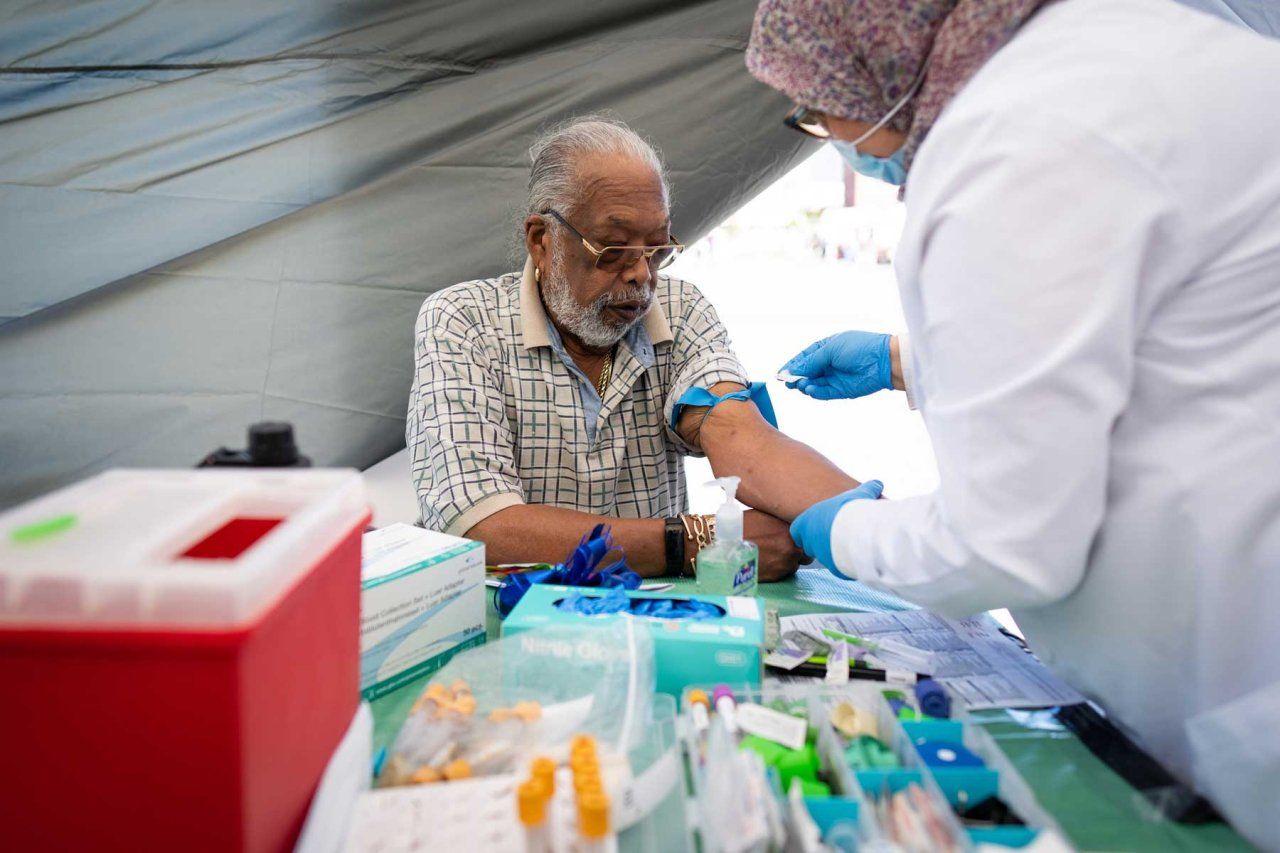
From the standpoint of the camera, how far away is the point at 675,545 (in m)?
1.44

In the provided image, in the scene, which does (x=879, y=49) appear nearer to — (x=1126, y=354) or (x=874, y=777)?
(x=1126, y=354)

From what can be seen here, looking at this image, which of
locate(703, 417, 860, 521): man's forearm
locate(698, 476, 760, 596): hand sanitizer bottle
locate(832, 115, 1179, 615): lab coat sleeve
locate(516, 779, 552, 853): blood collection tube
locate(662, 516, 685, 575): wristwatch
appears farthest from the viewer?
locate(703, 417, 860, 521): man's forearm

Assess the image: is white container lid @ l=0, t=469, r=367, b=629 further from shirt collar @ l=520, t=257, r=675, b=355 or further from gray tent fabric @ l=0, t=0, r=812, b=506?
gray tent fabric @ l=0, t=0, r=812, b=506

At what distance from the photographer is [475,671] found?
33.6 inches

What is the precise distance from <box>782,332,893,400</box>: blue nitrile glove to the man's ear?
59 centimetres

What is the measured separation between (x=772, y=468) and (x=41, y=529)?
1260 millimetres

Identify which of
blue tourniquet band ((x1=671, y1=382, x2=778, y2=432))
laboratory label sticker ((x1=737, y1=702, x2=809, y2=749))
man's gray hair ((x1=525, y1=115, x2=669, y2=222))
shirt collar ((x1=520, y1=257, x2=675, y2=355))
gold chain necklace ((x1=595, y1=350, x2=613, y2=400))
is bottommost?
laboratory label sticker ((x1=737, y1=702, x2=809, y2=749))

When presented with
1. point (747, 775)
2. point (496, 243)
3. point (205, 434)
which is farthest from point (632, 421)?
point (747, 775)

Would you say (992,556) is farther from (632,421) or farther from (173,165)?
(173,165)

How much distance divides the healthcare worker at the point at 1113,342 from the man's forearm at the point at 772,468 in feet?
2.00

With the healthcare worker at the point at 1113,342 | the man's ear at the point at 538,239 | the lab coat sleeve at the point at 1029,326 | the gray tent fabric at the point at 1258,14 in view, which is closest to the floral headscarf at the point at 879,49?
the healthcare worker at the point at 1113,342

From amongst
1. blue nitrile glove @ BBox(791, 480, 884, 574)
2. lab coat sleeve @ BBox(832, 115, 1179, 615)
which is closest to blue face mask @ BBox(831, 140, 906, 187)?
lab coat sleeve @ BBox(832, 115, 1179, 615)

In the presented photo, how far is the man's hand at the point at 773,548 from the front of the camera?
1443mm

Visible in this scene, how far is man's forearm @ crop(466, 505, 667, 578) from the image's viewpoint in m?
1.45
